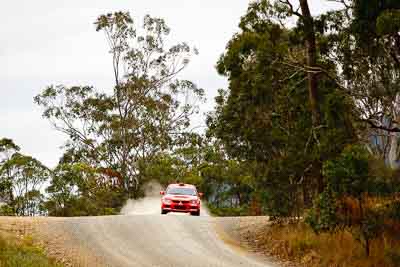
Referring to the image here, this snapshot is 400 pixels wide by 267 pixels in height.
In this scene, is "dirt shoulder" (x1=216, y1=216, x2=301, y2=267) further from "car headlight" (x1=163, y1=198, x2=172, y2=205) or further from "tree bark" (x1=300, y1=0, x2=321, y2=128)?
"car headlight" (x1=163, y1=198, x2=172, y2=205)

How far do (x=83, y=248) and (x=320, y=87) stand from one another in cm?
841

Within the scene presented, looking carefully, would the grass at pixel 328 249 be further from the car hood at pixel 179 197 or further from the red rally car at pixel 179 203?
the car hood at pixel 179 197

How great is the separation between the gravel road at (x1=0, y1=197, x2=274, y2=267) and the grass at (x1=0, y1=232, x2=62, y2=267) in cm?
57

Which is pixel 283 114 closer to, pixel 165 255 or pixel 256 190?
pixel 256 190

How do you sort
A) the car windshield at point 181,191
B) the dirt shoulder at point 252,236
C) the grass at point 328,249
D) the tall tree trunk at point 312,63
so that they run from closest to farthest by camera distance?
the grass at point 328,249 < the dirt shoulder at point 252,236 < the tall tree trunk at point 312,63 < the car windshield at point 181,191

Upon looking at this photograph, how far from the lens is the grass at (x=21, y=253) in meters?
14.2

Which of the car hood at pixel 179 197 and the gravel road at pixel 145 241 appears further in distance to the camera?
the car hood at pixel 179 197

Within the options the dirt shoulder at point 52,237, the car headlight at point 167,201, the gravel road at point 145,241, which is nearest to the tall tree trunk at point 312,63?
the gravel road at point 145,241

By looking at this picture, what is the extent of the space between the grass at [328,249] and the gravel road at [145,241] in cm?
102

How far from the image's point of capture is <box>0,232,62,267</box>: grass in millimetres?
14198

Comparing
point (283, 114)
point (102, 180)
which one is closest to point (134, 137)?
point (102, 180)

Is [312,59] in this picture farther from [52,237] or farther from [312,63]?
[52,237]

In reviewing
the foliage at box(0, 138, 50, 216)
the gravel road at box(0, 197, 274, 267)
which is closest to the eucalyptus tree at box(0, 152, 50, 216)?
the foliage at box(0, 138, 50, 216)

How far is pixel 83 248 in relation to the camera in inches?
685
